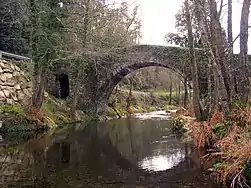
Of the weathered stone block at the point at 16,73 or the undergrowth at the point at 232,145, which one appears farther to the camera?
the weathered stone block at the point at 16,73

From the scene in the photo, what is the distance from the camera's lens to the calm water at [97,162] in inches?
292

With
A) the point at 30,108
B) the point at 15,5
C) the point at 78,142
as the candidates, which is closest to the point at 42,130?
the point at 30,108

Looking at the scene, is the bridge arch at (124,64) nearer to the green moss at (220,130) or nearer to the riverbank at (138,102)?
the riverbank at (138,102)

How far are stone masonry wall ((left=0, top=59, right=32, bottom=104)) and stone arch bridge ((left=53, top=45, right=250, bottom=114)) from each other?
4.18 metres

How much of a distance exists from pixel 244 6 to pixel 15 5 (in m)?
13.1

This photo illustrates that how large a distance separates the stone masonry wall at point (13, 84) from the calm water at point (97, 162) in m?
3.60

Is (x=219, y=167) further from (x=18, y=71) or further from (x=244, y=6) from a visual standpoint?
(x=18, y=71)

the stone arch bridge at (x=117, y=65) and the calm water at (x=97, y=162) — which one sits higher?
the stone arch bridge at (x=117, y=65)

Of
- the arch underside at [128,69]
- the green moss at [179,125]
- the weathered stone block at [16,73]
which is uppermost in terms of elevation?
Answer: the arch underside at [128,69]

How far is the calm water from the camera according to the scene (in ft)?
24.3

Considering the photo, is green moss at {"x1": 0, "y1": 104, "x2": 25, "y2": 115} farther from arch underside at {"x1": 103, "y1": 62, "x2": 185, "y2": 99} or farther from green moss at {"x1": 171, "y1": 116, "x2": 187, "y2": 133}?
arch underside at {"x1": 103, "y1": 62, "x2": 185, "y2": 99}

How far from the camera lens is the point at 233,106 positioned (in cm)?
987

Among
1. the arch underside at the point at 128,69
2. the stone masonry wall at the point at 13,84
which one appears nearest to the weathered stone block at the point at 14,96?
the stone masonry wall at the point at 13,84

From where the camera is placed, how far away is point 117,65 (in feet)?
83.8
